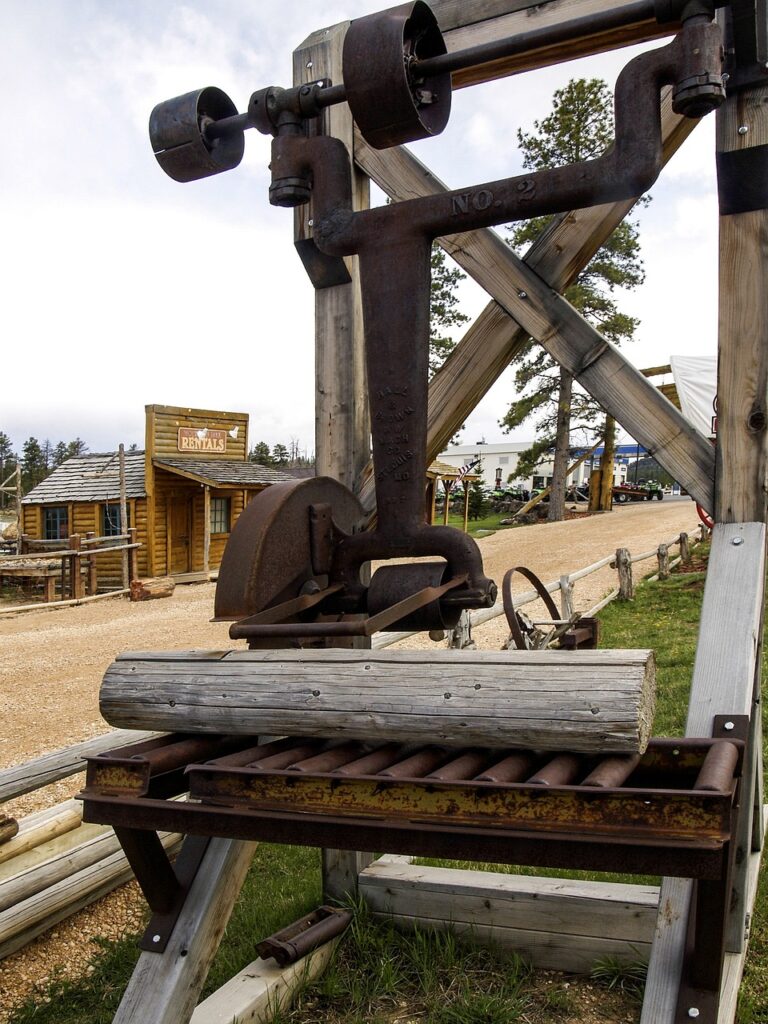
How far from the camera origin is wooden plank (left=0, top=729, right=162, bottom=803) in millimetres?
3623

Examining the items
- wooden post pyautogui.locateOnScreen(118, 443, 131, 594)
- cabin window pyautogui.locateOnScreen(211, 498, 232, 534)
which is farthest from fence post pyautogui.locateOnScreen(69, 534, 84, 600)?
cabin window pyautogui.locateOnScreen(211, 498, 232, 534)

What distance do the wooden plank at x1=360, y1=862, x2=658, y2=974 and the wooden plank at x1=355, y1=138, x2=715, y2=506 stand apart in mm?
1615

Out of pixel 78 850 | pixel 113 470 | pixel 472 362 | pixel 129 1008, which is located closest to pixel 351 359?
pixel 472 362

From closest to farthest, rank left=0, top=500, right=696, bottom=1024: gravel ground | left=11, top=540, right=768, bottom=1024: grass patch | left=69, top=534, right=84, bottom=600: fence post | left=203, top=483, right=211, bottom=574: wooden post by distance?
left=11, top=540, right=768, bottom=1024: grass patch → left=0, top=500, right=696, bottom=1024: gravel ground → left=69, top=534, right=84, bottom=600: fence post → left=203, top=483, right=211, bottom=574: wooden post

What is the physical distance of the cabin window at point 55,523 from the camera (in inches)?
854

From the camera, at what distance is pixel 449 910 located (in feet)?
10.9

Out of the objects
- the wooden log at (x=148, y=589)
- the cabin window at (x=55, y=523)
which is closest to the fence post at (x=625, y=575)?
the wooden log at (x=148, y=589)

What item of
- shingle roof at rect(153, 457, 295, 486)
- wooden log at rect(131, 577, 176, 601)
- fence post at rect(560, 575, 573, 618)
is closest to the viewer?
fence post at rect(560, 575, 573, 618)

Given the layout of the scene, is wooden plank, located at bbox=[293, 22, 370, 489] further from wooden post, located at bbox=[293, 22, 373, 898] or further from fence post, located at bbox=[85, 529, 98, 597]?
fence post, located at bbox=[85, 529, 98, 597]

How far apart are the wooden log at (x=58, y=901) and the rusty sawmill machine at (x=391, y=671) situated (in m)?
2.00

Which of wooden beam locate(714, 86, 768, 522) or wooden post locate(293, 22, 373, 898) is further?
wooden post locate(293, 22, 373, 898)

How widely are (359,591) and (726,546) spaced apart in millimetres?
942

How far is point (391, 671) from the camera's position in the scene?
1.75 m

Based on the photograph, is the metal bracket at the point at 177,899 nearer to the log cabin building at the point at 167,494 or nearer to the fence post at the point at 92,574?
the fence post at the point at 92,574
